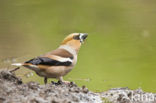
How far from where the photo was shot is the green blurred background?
898 cm

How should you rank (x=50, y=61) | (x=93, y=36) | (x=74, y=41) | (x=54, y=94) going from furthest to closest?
1. (x=93, y=36)
2. (x=74, y=41)
3. (x=50, y=61)
4. (x=54, y=94)

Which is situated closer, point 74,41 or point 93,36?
point 74,41

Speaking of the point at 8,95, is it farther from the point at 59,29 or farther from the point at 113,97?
the point at 59,29

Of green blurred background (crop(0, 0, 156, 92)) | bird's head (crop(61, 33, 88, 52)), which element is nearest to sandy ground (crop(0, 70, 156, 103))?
bird's head (crop(61, 33, 88, 52))

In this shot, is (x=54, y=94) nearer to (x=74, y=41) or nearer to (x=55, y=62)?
(x=55, y=62)

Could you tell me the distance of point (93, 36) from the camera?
1309cm

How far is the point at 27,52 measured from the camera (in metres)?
10.9

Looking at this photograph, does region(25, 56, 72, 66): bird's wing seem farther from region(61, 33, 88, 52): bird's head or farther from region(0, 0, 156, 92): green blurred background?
region(0, 0, 156, 92): green blurred background

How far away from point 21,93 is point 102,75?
4031 mm

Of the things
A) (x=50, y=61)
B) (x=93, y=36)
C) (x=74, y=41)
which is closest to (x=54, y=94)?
(x=50, y=61)

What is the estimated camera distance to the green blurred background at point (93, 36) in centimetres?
898

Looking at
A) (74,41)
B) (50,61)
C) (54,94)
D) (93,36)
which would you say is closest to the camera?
(54,94)

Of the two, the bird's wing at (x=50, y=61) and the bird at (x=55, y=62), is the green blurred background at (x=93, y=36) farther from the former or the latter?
the bird's wing at (x=50, y=61)

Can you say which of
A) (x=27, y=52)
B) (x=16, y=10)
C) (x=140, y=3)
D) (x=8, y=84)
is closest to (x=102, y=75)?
(x=27, y=52)
